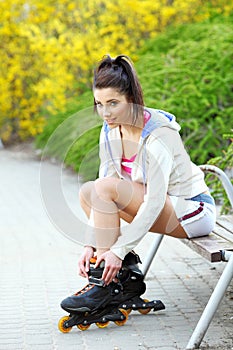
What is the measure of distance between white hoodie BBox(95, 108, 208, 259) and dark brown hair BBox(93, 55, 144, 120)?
13 cm

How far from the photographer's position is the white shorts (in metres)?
3.67

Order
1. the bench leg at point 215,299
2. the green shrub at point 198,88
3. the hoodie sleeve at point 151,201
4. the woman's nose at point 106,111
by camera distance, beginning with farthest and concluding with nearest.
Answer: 1. the green shrub at point 198,88
2. the woman's nose at point 106,111
3. the hoodie sleeve at point 151,201
4. the bench leg at point 215,299

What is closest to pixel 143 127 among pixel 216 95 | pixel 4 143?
pixel 216 95

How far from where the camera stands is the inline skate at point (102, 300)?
11.9ft

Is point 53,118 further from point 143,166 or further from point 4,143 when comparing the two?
point 143,166

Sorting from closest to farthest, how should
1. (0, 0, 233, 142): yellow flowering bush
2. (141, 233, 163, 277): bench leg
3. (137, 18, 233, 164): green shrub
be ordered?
(141, 233, 163, 277): bench leg → (137, 18, 233, 164): green shrub → (0, 0, 233, 142): yellow flowering bush

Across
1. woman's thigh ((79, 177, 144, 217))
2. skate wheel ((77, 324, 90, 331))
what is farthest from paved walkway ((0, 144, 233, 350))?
woman's thigh ((79, 177, 144, 217))

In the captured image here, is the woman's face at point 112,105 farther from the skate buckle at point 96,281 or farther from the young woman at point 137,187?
the skate buckle at point 96,281

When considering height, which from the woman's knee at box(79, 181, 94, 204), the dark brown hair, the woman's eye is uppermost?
the dark brown hair

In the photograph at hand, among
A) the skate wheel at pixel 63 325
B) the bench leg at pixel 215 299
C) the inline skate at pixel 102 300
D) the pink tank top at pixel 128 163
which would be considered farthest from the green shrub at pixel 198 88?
the bench leg at pixel 215 299

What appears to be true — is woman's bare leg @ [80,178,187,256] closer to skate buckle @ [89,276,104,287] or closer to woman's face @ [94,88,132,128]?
skate buckle @ [89,276,104,287]

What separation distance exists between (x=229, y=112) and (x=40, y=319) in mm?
4521

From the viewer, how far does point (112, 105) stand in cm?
363

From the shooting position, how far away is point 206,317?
327 centimetres
